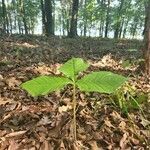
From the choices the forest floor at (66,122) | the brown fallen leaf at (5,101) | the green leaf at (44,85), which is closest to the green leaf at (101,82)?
the green leaf at (44,85)

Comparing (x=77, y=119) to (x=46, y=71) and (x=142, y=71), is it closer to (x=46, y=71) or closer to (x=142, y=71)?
(x=46, y=71)

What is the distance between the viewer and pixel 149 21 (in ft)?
18.6

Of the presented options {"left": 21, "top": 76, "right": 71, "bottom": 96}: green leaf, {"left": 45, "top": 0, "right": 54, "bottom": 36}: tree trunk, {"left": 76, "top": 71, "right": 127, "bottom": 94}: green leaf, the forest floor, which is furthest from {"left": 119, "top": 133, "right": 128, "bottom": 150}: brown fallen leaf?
{"left": 45, "top": 0, "right": 54, "bottom": 36}: tree trunk

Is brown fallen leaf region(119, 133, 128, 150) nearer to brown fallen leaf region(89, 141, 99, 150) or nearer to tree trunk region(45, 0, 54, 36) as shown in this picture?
brown fallen leaf region(89, 141, 99, 150)

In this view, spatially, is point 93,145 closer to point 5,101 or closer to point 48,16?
point 5,101

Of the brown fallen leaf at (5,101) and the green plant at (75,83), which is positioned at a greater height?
the green plant at (75,83)

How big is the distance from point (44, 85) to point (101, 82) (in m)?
0.48

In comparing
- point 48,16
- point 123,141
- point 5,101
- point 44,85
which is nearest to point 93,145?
point 123,141

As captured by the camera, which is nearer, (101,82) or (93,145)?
(101,82)

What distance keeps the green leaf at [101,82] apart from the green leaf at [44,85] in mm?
148

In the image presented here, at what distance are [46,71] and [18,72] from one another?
0.49 metres

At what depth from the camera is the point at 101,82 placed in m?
2.58

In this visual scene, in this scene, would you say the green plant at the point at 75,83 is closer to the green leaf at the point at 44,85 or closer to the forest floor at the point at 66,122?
the green leaf at the point at 44,85

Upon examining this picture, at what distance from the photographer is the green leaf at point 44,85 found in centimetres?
249
